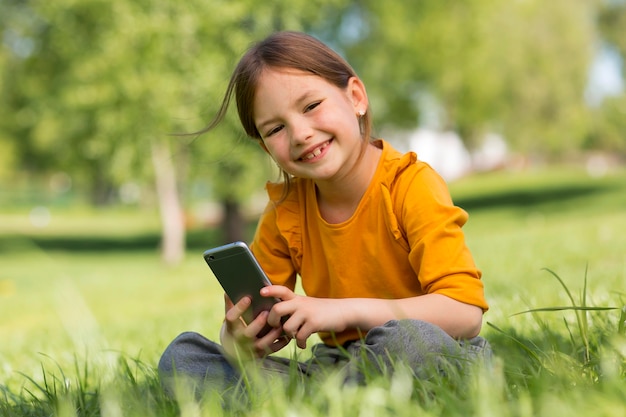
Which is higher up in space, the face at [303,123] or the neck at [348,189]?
the face at [303,123]

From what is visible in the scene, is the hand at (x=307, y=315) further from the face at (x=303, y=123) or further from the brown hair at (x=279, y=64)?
the brown hair at (x=279, y=64)

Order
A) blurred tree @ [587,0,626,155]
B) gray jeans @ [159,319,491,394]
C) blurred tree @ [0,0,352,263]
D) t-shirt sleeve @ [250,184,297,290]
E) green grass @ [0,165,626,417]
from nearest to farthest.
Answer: green grass @ [0,165,626,417], gray jeans @ [159,319,491,394], t-shirt sleeve @ [250,184,297,290], blurred tree @ [0,0,352,263], blurred tree @ [587,0,626,155]

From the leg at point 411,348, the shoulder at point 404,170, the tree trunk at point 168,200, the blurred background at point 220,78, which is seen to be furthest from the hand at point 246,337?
the tree trunk at point 168,200

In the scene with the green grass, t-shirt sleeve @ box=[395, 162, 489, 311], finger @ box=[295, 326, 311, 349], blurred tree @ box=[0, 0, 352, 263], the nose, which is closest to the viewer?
the green grass

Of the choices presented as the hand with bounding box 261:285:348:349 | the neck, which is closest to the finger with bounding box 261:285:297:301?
the hand with bounding box 261:285:348:349

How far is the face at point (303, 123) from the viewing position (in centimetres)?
246

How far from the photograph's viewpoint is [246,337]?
7.91ft

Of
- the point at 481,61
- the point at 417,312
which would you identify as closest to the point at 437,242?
the point at 417,312

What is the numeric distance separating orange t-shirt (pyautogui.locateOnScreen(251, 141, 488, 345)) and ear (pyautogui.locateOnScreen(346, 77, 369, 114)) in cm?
17

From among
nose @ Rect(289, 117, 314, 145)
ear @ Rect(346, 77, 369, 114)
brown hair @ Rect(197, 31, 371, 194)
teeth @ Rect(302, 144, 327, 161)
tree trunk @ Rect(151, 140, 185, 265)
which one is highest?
brown hair @ Rect(197, 31, 371, 194)

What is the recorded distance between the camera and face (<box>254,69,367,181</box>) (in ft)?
8.09

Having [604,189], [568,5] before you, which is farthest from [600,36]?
[604,189]

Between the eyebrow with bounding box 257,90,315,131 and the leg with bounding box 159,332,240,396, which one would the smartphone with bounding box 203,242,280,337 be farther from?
the eyebrow with bounding box 257,90,315,131

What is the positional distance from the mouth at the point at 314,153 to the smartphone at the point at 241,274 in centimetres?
37
